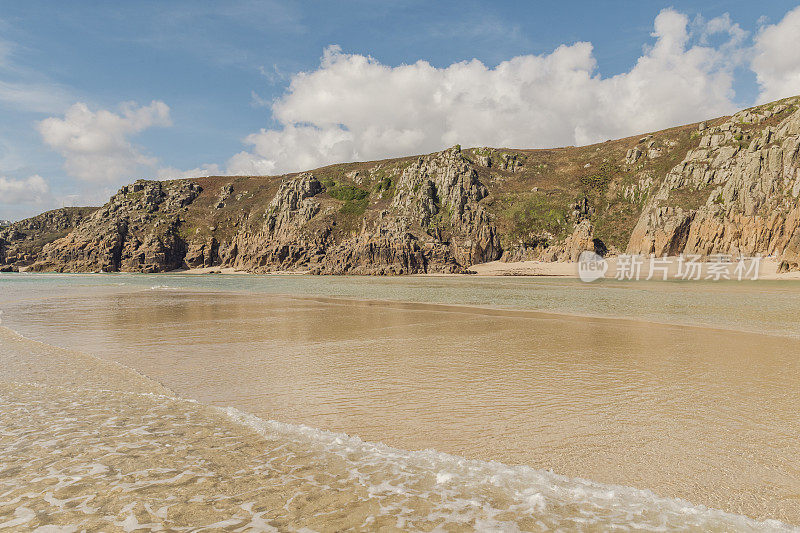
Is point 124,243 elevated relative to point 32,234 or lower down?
lower down

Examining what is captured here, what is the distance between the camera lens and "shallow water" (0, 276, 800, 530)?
14.3ft

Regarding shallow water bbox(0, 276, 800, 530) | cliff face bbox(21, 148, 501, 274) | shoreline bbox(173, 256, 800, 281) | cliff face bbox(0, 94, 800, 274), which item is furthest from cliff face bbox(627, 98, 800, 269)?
shallow water bbox(0, 276, 800, 530)

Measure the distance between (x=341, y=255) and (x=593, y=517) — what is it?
82681 millimetres

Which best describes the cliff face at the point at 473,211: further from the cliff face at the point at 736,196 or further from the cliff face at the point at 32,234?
the cliff face at the point at 32,234

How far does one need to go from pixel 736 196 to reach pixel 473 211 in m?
41.9

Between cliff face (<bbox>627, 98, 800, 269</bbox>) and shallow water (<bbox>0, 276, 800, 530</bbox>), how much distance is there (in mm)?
50827

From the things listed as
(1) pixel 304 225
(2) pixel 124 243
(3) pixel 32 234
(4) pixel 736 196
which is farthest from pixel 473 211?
(3) pixel 32 234

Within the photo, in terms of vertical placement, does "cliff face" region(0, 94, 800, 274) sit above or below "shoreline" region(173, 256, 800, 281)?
above

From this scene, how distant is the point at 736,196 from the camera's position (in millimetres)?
60438

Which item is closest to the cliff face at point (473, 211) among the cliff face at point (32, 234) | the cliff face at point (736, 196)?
the cliff face at point (736, 196)

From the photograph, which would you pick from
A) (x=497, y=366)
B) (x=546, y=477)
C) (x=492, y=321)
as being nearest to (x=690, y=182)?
(x=492, y=321)

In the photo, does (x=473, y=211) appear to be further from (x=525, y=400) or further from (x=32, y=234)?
(x=32, y=234)

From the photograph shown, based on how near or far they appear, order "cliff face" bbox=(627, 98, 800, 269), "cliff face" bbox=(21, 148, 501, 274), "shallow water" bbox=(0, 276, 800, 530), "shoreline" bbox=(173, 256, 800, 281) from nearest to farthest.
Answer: "shallow water" bbox=(0, 276, 800, 530) < "shoreline" bbox=(173, 256, 800, 281) < "cliff face" bbox=(627, 98, 800, 269) < "cliff face" bbox=(21, 148, 501, 274)

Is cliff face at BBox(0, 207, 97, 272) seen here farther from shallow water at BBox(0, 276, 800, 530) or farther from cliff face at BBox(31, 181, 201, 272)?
shallow water at BBox(0, 276, 800, 530)
